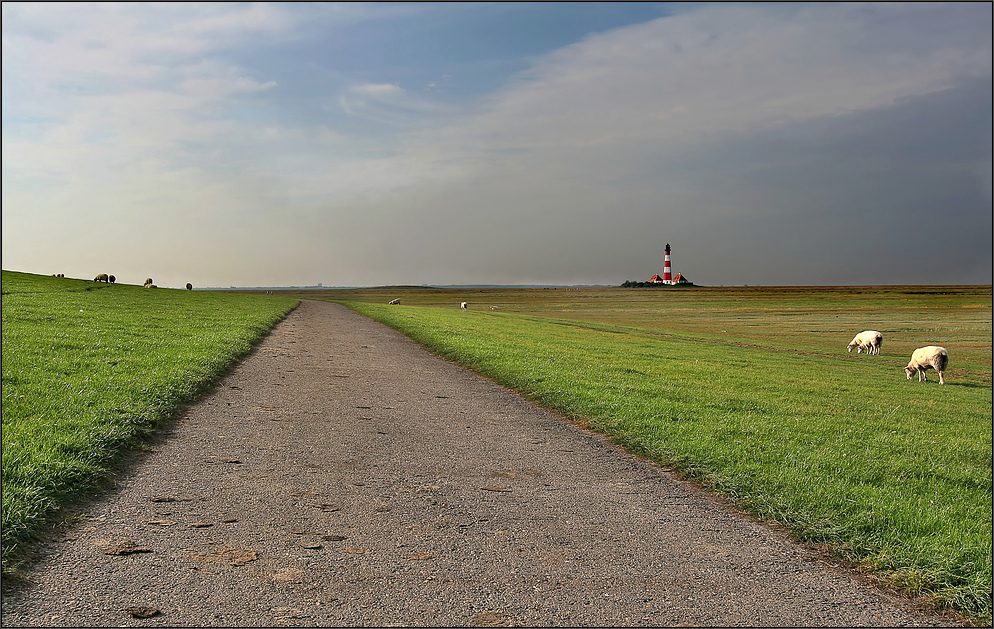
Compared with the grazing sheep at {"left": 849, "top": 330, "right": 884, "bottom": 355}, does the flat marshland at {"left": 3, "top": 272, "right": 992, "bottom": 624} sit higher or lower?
higher

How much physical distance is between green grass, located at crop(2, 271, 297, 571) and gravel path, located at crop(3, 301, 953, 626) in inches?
17.4

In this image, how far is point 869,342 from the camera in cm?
3612

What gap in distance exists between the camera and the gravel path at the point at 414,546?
3.93 metres

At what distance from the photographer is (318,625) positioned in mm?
3697

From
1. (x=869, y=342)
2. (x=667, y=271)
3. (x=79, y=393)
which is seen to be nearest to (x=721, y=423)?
(x=79, y=393)

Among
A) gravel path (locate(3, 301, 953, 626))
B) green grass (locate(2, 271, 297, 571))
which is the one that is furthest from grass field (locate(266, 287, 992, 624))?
green grass (locate(2, 271, 297, 571))

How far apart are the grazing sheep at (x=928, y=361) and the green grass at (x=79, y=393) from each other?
1056 inches

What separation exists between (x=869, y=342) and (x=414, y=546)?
3939cm

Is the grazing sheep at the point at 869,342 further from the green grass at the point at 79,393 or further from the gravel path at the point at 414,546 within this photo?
the green grass at the point at 79,393

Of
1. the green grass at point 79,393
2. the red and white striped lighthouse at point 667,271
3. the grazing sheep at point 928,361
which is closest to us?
the green grass at point 79,393

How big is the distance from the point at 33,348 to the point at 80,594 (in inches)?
490

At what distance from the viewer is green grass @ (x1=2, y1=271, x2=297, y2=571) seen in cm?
572

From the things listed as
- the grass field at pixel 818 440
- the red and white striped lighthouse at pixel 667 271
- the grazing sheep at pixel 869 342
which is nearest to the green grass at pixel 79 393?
the grass field at pixel 818 440

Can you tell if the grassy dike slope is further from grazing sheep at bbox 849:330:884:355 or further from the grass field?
grazing sheep at bbox 849:330:884:355
